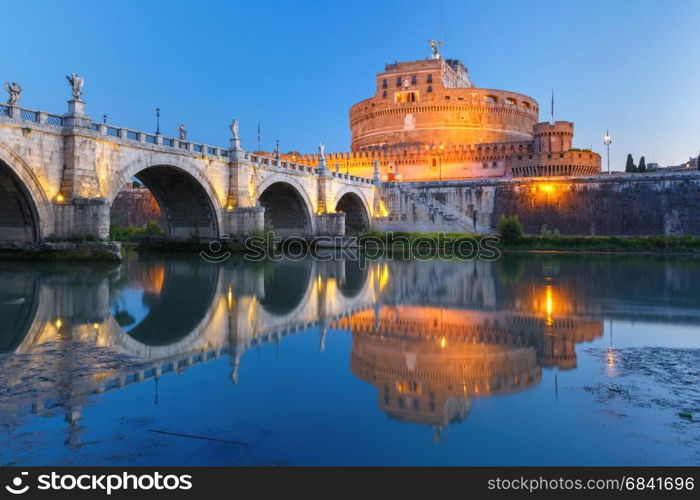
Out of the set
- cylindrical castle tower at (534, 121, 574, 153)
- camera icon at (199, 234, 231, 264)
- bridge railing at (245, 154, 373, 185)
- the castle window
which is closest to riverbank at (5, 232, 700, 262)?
camera icon at (199, 234, 231, 264)

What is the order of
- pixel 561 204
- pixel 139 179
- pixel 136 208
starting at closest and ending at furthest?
pixel 139 179, pixel 561 204, pixel 136 208

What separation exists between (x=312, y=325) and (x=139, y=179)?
2412cm

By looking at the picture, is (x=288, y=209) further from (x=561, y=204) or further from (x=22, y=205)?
(x=561, y=204)

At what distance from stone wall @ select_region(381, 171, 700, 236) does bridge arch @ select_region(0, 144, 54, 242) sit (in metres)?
33.4

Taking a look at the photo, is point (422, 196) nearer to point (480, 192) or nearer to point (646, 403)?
point (480, 192)

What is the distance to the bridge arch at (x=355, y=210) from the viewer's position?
51.1m

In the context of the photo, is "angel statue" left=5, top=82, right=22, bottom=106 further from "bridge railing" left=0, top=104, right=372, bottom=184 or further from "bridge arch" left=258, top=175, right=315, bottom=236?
"bridge arch" left=258, top=175, right=315, bottom=236

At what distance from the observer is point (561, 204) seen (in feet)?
157

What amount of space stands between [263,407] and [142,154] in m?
23.5

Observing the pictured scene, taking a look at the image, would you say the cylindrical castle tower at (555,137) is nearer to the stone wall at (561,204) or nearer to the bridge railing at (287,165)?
the stone wall at (561,204)
